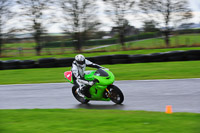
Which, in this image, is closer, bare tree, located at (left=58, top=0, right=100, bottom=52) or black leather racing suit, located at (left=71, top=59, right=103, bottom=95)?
black leather racing suit, located at (left=71, top=59, right=103, bottom=95)

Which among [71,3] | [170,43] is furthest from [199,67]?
[71,3]

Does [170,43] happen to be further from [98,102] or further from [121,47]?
[98,102]

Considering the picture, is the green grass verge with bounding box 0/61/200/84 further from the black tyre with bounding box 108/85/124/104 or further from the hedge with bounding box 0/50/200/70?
the black tyre with bounding box 108/85/124/104

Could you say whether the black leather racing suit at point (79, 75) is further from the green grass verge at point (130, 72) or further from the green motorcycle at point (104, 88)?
the green grass verge at point (130, 72)

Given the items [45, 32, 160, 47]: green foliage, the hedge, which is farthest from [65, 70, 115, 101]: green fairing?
[45, 32, 160, 47]: green foliage

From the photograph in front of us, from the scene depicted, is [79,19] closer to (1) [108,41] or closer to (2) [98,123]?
(1) [108,41]

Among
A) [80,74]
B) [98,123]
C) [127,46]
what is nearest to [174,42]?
[127,46]

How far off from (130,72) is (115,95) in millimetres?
7000

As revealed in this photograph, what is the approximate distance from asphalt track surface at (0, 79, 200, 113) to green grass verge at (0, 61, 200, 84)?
5.49 feet

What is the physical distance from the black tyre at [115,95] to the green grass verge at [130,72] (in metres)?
5.06

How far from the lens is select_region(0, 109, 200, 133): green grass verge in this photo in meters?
5.33

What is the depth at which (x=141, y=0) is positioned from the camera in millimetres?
28750

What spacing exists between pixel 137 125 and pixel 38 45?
85.7ft

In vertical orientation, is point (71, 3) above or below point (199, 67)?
above
